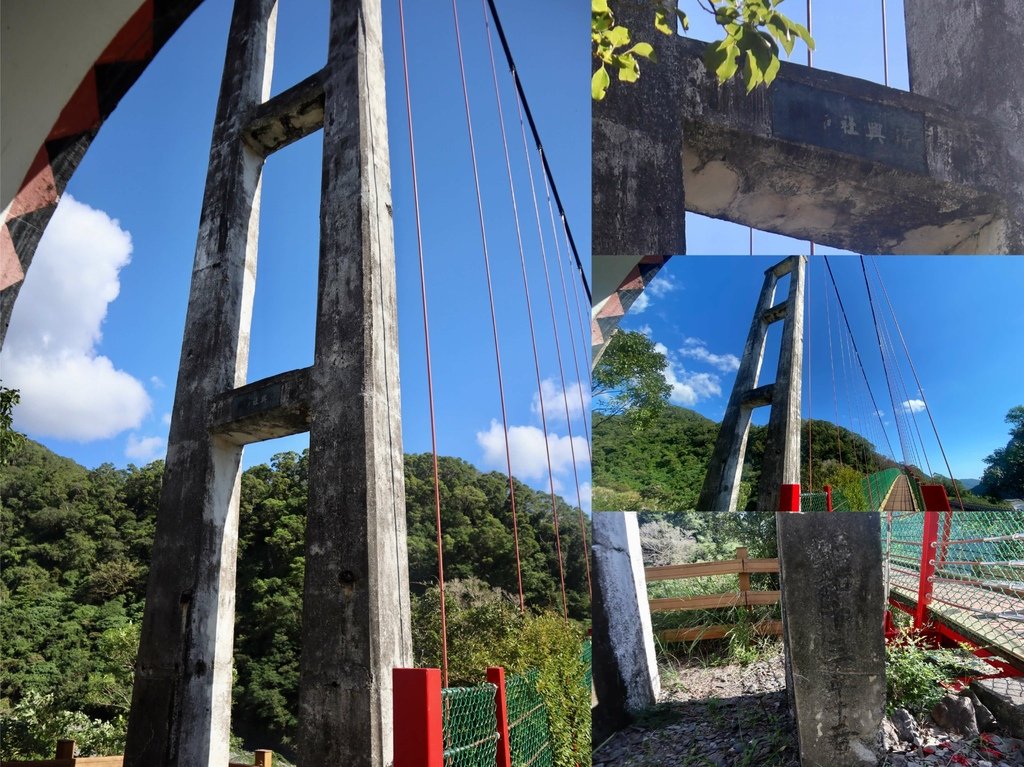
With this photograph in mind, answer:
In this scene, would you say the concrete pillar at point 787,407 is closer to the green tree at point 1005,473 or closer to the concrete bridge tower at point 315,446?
the green tree at point 1005,473

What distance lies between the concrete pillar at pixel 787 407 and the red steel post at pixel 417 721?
2.54 feet

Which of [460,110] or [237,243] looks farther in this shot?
[460,110]

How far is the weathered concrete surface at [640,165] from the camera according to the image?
69.2 inches

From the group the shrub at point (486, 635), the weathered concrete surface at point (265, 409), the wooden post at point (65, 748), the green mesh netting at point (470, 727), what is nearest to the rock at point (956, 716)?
the green mesh netting at point (470, 727)

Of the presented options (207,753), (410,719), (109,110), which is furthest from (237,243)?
(410,719)

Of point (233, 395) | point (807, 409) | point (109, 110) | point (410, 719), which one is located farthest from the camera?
point (233, 395)

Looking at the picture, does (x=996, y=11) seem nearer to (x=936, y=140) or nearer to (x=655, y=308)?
(x=936, y=140)

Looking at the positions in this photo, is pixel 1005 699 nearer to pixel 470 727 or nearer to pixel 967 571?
pixel 967 571

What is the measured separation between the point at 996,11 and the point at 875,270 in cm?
97

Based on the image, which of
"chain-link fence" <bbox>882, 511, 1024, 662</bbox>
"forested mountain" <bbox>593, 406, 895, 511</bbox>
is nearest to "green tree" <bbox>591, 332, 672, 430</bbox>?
"forested mountain" <bbox>593, 406, 895, 511</bbox>

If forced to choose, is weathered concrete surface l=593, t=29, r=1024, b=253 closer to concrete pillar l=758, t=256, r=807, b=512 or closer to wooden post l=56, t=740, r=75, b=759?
concrete pillar l=758, t=256, r=807, b=512

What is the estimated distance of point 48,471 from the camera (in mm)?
10016

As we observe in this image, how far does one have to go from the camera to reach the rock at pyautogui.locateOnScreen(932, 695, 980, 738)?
154cm

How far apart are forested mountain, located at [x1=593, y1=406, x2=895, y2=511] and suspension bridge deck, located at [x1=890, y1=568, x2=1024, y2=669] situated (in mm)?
293
